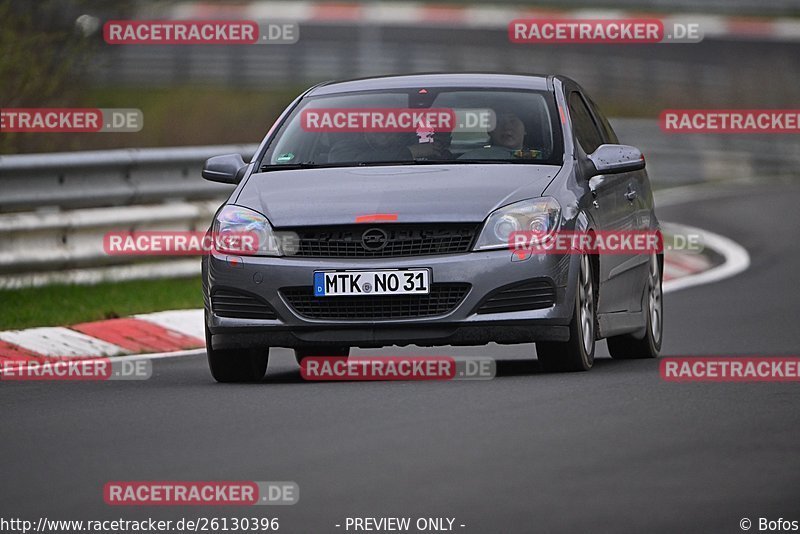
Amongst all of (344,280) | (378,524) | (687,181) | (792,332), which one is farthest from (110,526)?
(687,181)

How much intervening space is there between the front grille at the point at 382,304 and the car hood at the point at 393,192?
1.09 feet

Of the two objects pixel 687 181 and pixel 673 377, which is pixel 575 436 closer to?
pixel 673 377

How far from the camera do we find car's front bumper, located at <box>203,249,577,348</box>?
980 cm

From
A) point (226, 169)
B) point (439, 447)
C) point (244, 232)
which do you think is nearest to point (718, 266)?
point (226, 169)

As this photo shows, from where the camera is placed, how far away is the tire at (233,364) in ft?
33.9

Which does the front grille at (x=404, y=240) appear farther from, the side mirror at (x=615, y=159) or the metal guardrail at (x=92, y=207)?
the metal guardrail at (x=92, y=207)

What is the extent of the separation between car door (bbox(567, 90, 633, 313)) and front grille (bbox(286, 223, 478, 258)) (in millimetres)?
968

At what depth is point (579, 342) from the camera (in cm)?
1014

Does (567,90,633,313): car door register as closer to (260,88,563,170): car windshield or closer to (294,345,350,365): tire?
(260,88,563,170): car windshield

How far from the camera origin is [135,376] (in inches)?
429

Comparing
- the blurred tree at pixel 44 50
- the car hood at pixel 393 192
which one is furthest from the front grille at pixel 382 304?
the blurred tree at pixel 44 50

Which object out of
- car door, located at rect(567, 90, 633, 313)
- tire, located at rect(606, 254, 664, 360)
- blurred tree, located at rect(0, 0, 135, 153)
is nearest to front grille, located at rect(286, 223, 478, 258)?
car door, located at rect(567, 90, 633, 313)

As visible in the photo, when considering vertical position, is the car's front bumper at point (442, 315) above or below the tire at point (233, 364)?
above

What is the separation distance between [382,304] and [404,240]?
0.32m
